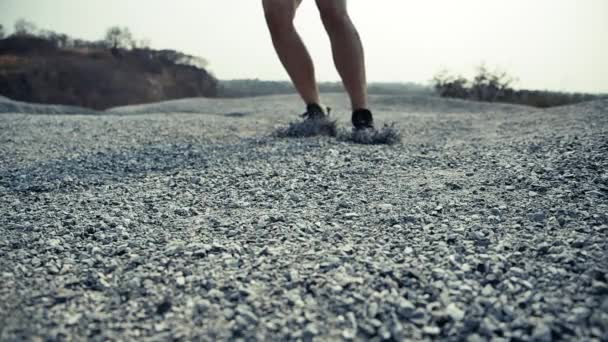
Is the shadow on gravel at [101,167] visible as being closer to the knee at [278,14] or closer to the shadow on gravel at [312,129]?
the shadow on gravel at [312,129]

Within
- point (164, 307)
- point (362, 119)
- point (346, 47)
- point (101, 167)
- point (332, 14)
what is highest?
point (332, 14)

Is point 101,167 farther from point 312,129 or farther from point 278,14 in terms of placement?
point 278,14

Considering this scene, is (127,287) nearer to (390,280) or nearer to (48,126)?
(390,280)

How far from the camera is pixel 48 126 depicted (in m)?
3.83

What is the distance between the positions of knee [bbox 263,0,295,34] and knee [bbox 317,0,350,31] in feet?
0.69

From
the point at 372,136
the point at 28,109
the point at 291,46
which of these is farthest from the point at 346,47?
the point at 28,109

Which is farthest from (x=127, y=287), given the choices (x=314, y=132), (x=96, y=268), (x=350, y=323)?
(x=314, y=132)

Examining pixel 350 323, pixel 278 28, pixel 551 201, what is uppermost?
pixel 278 28

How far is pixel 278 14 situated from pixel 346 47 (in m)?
0.50

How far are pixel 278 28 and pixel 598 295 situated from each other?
8.18 feet

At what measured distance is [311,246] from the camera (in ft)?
4.09

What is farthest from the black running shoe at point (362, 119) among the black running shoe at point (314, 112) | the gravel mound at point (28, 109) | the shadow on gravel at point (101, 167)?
the gravel mound at point (28, 109)

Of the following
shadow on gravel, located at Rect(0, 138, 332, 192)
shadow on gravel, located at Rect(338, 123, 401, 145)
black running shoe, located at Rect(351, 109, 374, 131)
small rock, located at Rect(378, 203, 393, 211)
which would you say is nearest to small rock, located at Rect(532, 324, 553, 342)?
small rock, located at Rect(378, 203, 393, 211)

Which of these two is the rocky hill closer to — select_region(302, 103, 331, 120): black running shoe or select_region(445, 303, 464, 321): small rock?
select_region(302, 103, 331, 120): black running shoe
